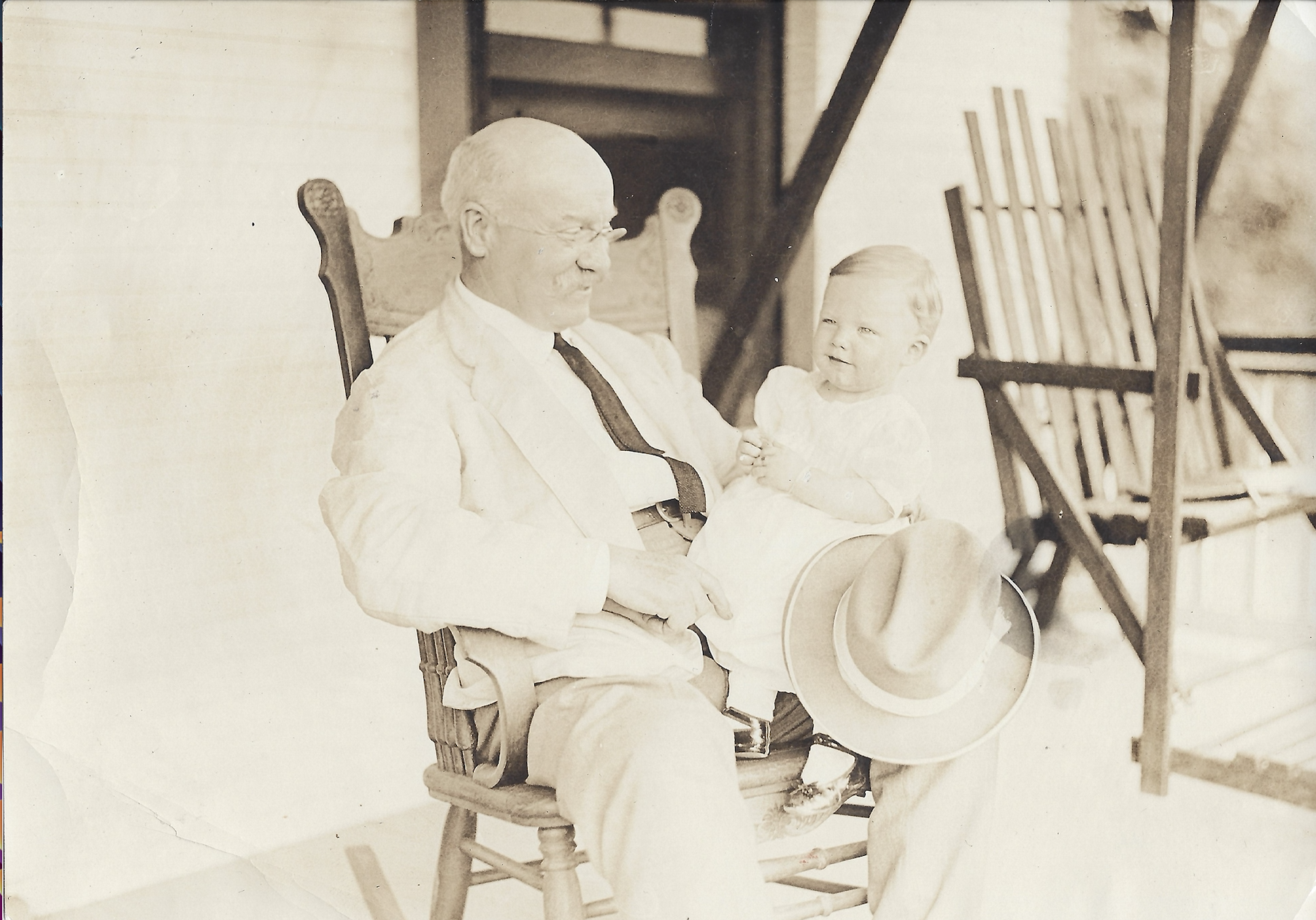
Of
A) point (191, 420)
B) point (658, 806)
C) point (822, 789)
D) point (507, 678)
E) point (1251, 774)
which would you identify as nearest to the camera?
point (658, 806)

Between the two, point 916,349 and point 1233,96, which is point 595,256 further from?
point 1233,96

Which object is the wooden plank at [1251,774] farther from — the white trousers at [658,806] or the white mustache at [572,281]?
the white mustache at [572,281]

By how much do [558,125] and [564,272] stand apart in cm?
23

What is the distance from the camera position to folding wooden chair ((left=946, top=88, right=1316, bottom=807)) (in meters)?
1.74

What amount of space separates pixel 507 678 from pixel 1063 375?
95cm

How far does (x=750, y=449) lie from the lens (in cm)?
159

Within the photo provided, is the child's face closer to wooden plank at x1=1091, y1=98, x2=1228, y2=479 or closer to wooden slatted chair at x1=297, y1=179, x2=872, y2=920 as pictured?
wooden slatted chair at x1=297, y1=179, x2=872, y2=920

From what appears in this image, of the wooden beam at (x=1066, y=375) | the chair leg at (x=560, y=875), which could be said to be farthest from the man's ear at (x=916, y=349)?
the chair leg at (x=560, y=875)

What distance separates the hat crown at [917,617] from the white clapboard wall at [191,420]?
67cm

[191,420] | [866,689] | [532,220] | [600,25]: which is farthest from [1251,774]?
[191,420]

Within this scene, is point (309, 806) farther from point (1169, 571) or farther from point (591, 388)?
point (1169, 571)

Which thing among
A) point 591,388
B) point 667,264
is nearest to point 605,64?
point 667,264

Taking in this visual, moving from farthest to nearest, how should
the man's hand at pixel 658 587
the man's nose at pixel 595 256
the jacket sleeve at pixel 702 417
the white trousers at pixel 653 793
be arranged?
the jacket sleeve at pixel 702 417 < the man's nose at pixel 595 256 < the man's hand at pixel 658 587 < the white trousers at pixel 653 793

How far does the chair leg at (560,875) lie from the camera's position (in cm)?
150
